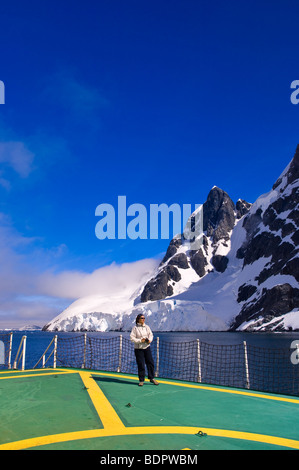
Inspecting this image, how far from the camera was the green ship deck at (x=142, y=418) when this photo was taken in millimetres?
4441

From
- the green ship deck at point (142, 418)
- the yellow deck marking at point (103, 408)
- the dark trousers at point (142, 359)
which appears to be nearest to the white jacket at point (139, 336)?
the dark trousers at point (142, 359)

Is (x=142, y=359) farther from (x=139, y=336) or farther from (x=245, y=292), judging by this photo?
(x=245, y=292)

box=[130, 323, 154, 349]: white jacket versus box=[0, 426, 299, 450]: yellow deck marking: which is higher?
box=[130, 323, 154, 349]: white jacket

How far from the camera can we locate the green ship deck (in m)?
4.44

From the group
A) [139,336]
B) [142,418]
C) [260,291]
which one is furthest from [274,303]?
[142,418]

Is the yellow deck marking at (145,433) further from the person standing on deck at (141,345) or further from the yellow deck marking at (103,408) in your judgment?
the person standing on deck at (141,345)

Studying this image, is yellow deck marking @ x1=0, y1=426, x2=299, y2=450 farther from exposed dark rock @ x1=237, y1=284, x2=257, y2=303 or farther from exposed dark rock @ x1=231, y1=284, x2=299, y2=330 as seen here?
exposed dark rock @ x1=237, y1=284, x2=257, y2=303

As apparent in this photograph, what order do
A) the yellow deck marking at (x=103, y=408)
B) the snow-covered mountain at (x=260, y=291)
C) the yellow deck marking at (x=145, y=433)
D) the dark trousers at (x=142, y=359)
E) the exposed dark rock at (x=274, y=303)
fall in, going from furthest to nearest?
the snow-covered mountain at (x=260, y=291) → the exposed dark rock at (x=274, y=303) → the dark trousers at (x=142, y=359) → the yellow deck marking at (x=103, y=408) → the yellow deck marking at (x=145, y=433)

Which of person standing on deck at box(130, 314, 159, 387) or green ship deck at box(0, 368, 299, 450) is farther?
person standing on deck at box(130, 314, 159, 387)

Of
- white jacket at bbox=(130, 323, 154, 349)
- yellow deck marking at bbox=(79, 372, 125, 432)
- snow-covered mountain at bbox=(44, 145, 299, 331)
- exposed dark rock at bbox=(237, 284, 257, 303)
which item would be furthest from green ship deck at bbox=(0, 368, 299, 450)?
exposed dark rock at bbox=(237, 284, 257, 303)

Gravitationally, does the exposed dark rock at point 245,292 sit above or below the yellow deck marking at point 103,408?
above
